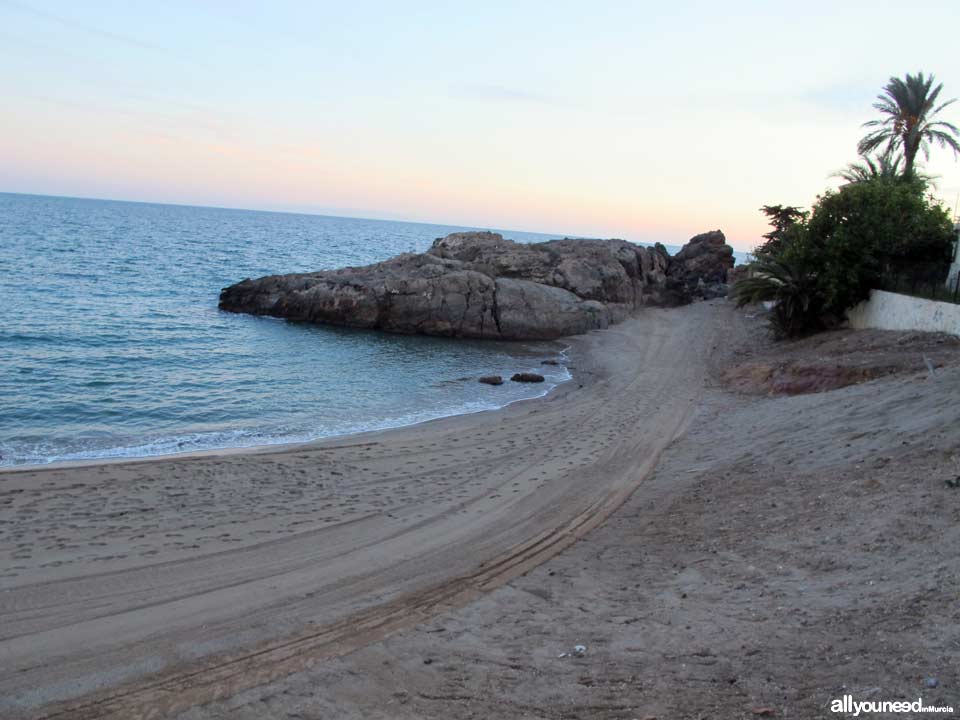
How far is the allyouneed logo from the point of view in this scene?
495cm

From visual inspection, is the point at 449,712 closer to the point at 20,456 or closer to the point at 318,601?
the point at 318,601

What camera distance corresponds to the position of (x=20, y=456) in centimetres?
1565

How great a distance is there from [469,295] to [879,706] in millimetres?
32390

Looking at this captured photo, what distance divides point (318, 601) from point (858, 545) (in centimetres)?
639

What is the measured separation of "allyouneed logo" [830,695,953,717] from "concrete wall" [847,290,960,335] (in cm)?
1745

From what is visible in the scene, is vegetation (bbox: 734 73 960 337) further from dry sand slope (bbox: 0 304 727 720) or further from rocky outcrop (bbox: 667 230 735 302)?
rocky outcrop (bbox: 667 230 735 302)

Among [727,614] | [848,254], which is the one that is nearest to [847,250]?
[848,254]

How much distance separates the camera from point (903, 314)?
22.3 meters

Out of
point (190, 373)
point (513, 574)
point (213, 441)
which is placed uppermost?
point (513, 574)

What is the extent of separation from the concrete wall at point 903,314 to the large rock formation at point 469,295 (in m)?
14.6

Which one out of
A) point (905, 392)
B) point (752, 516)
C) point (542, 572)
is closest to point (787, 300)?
point (905, 392)

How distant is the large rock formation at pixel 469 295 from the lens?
36.4m

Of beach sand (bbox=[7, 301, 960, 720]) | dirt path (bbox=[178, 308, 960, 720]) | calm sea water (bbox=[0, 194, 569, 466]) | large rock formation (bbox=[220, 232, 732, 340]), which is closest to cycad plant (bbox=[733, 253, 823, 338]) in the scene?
calm sea water (bbox=[0, 194, 569, 466])

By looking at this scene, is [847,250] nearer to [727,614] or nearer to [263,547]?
[727,614]
